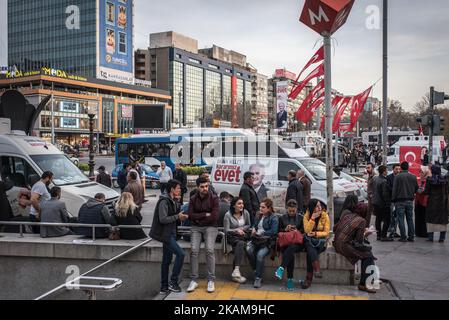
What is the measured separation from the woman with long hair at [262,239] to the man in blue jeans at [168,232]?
119 centimetres

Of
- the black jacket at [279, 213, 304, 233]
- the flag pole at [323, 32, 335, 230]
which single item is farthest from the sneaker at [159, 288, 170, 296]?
the flag pole at [323, 32, 335, 230]

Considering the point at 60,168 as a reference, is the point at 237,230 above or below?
below

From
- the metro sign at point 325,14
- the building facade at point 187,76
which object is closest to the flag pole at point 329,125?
the metro sign at point 325,14

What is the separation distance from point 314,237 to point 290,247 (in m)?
0.45

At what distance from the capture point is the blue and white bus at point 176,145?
102 ft

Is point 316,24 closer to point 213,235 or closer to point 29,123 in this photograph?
point 213,235

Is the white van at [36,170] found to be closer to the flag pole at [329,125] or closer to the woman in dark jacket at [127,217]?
the woman in dark jacket at [127,217]

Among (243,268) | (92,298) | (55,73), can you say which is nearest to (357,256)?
(243,268)

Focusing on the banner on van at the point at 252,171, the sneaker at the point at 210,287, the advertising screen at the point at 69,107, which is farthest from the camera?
the advertising screen at the point at 69,107

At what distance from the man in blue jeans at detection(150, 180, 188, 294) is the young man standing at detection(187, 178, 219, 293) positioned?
0.24 m

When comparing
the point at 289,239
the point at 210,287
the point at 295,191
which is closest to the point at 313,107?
the point at 295,191

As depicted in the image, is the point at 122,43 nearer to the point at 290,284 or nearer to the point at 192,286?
the point at 192,286

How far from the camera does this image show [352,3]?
7.66m

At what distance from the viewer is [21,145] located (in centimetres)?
1149
